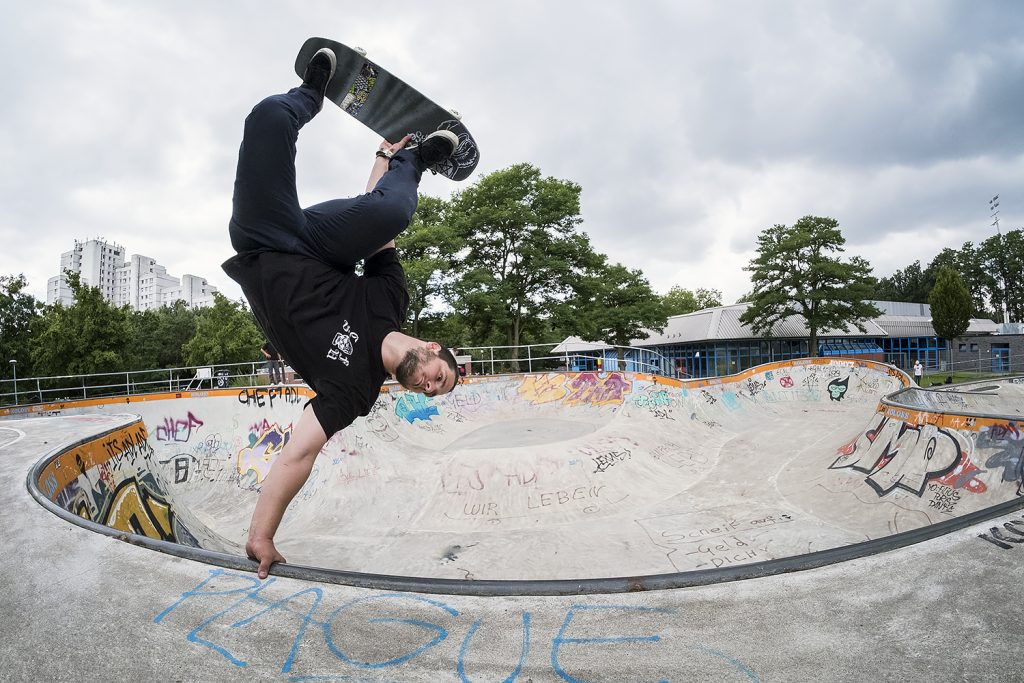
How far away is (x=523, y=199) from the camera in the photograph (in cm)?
2670

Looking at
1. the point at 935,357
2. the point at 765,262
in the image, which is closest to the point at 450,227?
the point at 765,262

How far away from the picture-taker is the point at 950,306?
3734 centimetres

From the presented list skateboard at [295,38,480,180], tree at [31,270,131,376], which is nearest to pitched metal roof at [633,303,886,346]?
tree at [31,270,131,376]

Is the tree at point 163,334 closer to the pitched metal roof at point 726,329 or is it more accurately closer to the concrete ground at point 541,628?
the pitched metal roof at point 726,329

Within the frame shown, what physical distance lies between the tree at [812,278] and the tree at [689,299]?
34.6 meters

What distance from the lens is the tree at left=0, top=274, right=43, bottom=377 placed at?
27.7 metres

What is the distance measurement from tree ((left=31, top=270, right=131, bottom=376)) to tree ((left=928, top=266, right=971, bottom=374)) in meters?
53.7

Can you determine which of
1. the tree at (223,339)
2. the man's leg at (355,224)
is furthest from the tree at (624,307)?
the man's leg at (355,224)

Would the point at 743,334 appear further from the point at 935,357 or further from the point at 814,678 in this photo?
the point at 814,678

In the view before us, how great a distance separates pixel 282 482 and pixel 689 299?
75.4m

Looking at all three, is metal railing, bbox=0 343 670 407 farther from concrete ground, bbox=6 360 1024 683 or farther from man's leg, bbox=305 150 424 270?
concrete ground, bbox=6 360 1024 683

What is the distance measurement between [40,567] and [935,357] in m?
52.8

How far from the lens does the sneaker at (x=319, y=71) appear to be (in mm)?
2770

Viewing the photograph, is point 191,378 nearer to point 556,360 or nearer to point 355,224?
point 556,360
